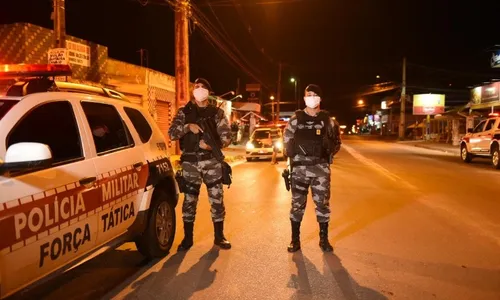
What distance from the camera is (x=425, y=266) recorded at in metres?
5.12

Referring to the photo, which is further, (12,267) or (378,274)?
(378,274)

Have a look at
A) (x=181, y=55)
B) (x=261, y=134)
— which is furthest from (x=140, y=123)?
(x=261, y=134)

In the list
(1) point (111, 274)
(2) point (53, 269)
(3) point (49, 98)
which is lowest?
(1) point (111, 274)

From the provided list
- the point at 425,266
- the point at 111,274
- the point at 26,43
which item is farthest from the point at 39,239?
the point at 26,43

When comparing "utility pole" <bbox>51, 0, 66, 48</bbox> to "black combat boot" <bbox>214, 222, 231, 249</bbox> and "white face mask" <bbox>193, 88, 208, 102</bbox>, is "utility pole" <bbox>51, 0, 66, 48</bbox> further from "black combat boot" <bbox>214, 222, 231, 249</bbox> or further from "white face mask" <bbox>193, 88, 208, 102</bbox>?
"black combat boot" <bbox>214, 222, 231, 249</bbox>

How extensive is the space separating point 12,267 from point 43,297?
1.36 m

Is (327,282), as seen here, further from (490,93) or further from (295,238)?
(490,93)

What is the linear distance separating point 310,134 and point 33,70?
3.00 meters

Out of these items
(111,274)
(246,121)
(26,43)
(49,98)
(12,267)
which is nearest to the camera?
(12,267)

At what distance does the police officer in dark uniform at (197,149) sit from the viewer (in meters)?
5.52

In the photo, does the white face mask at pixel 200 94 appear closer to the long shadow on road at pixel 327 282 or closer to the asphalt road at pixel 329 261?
the asphalt road at pixel 329 261

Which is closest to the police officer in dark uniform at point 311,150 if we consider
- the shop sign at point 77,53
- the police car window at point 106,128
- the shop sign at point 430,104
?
the police car window at point 106,128

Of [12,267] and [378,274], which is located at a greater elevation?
[12,267]

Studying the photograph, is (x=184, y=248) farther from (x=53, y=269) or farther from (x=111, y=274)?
(x=53, y=269)
